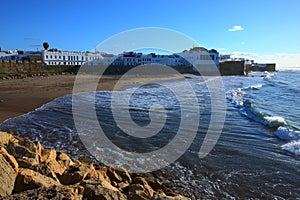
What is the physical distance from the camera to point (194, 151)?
5562 millimetres

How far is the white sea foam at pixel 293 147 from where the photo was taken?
5.79m

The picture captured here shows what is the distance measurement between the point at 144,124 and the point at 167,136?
1483mm

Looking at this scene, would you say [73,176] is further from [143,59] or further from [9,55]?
[143,59]

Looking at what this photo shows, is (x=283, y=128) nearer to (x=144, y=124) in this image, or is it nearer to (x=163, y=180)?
(x=144, y=124)

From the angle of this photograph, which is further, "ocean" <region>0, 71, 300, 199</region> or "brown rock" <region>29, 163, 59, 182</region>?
"ocean" <region>0, 71, 300, 199</region>

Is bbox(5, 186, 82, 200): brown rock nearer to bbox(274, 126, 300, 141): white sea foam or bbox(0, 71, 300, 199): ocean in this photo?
bbox(0, 71, 300, 199): ocean

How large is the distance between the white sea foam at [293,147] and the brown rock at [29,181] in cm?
562

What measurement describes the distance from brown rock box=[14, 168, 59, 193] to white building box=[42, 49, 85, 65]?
166ft

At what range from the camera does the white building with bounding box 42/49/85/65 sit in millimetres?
49053

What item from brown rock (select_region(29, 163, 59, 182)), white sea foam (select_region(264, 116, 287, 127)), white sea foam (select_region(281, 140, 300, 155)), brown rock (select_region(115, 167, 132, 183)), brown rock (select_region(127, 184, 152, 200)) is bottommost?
white sea foam (select_region(281, 140, 300, 155))

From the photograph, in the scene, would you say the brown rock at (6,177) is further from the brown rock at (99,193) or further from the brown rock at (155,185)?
the brown rock at (155,185)

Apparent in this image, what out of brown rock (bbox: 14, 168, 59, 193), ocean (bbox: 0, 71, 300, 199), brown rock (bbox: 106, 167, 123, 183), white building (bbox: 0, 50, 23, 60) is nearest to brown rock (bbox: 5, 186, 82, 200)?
brown rock (bbox: 14, 168, 59, 193)

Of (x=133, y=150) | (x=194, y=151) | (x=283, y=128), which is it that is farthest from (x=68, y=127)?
(x=283, y=128)

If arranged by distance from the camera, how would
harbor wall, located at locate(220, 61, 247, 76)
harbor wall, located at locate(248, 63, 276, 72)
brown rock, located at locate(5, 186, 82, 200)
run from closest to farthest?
brown rock, located at locate(5, 186, 82, 200), harbor wall, located at locate(220, 61, 247, 76), harbor wall, located at locate(248, 63, 276, 72)
